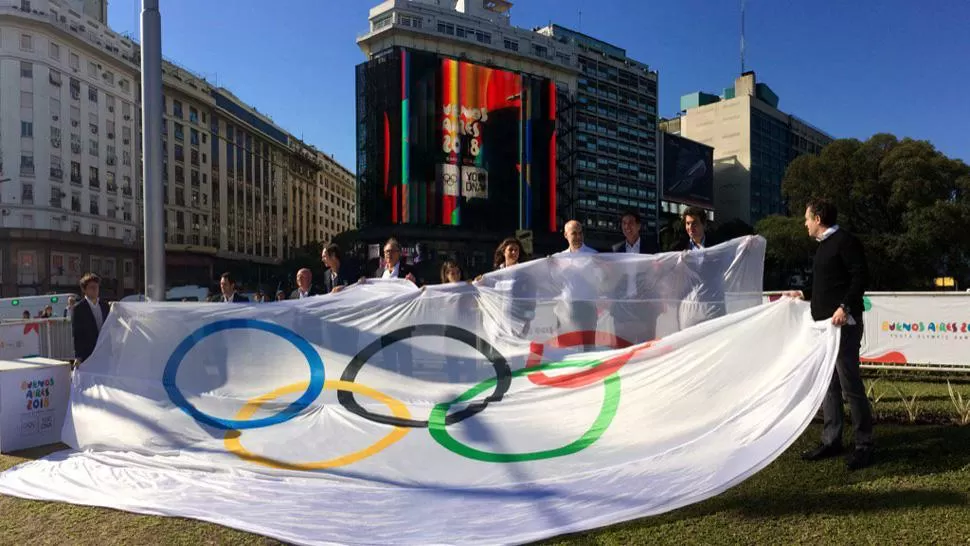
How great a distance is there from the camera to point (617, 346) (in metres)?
5.15

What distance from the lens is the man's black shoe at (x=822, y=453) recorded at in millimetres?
4496

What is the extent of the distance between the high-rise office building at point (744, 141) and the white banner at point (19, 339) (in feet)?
308

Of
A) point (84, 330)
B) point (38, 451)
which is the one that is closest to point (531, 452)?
point (38, 451)

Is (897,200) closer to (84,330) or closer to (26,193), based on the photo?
(84,330)

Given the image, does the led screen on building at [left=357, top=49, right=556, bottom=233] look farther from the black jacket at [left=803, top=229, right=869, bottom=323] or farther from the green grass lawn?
the green grass lawn

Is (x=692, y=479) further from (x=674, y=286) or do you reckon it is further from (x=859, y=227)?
(x=859, y=227)

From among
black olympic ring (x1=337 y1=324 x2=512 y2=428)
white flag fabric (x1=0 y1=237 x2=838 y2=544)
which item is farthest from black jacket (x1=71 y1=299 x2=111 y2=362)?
black olympic ring (x1=337 y1=324 x2=512 y2=428)

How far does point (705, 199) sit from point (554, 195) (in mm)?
28230

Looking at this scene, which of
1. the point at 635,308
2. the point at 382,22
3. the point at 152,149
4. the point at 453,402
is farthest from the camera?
the point at 382,22

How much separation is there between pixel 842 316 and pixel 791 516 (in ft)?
4.70

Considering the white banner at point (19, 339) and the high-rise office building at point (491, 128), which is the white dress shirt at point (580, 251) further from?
the high-rise office building at point (491, 128)

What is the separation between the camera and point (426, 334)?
5578mm

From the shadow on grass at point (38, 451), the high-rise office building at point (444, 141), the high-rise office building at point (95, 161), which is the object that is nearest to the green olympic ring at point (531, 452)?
the shadow on grass at point (38, 451)

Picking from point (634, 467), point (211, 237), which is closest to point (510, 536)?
point (634, 467)
